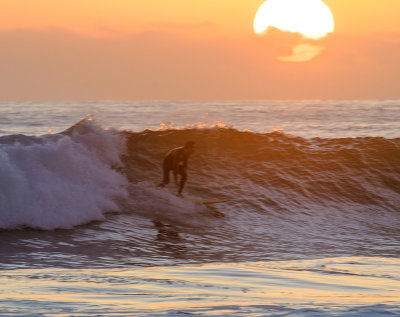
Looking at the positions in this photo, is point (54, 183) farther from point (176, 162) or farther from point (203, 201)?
point (203, 201)

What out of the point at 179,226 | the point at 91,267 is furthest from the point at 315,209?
the point at 91,267

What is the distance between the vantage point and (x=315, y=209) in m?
17.7

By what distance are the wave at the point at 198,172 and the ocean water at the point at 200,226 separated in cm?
5

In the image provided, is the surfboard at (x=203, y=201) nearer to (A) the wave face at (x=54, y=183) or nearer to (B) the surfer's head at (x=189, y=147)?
(B) the surfer's head at (x=189, y=147)

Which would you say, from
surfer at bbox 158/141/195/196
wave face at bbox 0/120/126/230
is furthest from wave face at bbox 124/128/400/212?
surfer at bbox 158/141/195/196

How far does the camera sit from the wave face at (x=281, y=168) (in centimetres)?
1833

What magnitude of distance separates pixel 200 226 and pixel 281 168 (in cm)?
700

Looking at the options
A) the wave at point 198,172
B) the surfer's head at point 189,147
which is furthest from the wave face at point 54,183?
the surfer's head at point 189,147

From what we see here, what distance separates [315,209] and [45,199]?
25.4 ft

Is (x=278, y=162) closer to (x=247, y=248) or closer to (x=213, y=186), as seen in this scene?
(x=213, y=186)

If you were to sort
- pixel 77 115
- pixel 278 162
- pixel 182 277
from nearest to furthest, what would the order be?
pixel 182 277 < pixel 278 162 < pixel 77 115

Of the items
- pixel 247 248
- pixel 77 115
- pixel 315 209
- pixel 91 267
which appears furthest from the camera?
pixel 77 115

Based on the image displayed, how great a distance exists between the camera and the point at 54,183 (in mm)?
14352

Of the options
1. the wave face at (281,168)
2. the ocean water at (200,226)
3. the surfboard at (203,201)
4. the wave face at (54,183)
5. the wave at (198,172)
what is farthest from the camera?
the wave face at (281,168)
